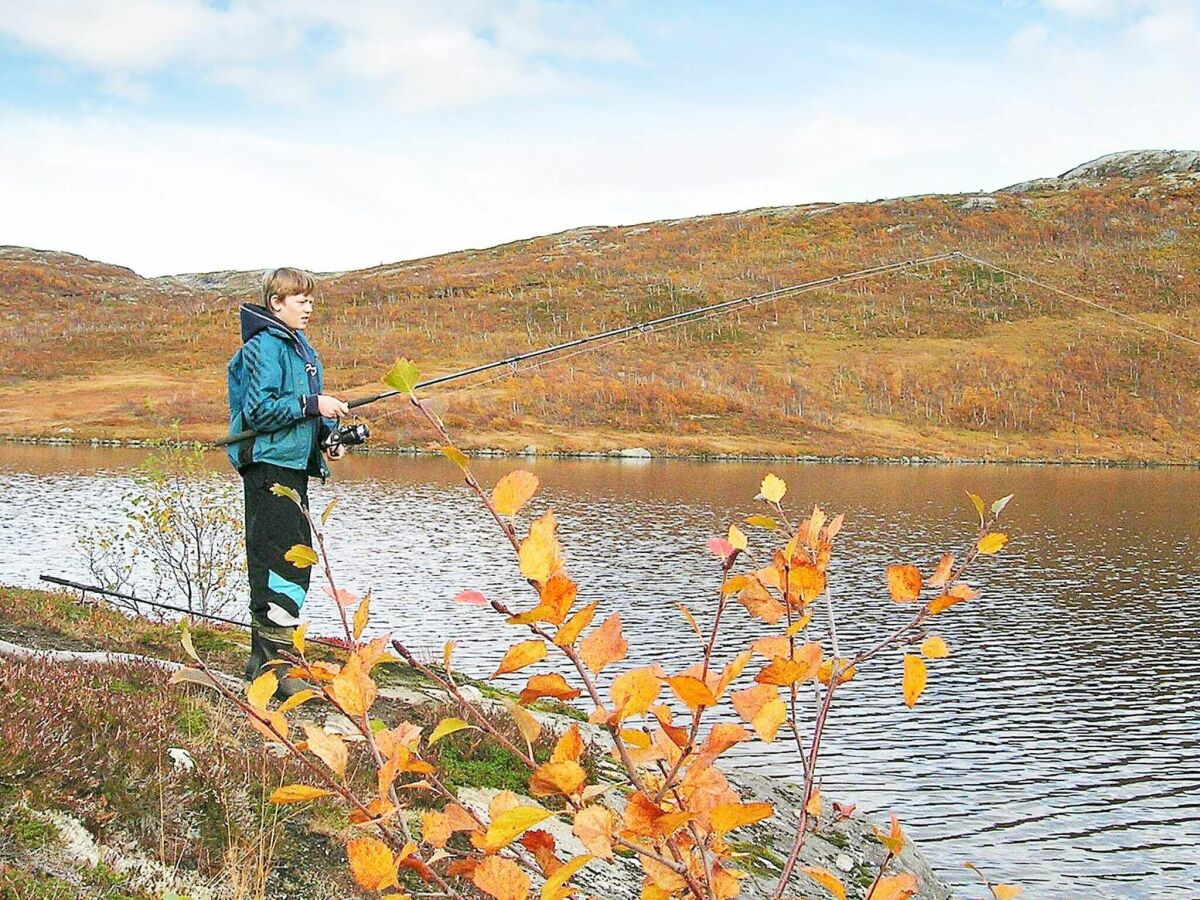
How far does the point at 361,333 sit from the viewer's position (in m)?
112

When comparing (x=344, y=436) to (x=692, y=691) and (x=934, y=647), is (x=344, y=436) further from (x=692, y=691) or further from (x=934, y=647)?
(x=692, y=691)

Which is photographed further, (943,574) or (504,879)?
(943,574)

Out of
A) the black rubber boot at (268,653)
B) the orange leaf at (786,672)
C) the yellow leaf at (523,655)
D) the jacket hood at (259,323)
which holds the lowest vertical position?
the black rubber boot at (268,653)

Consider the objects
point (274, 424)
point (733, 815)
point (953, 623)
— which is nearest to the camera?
point (733, 815)

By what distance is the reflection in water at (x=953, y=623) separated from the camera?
38.9 feet

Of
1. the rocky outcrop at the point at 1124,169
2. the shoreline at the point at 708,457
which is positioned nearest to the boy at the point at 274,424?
the shoreline at the point at 708,457

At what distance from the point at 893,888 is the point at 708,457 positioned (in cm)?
6924

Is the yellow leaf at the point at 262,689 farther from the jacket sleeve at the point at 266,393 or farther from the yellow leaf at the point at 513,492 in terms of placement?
the jacket sleeve at the point at 266,393

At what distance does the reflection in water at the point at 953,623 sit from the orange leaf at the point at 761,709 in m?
9.52

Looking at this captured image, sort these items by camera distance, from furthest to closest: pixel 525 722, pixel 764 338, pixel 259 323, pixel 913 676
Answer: pixel 764 338 → pixel 259 323 → pixel 913 676 → pixel 525 722

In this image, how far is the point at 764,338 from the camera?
11131 centimetres

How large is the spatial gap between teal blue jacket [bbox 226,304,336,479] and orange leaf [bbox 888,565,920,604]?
4932 mm

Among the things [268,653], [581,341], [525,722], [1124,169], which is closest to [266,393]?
[268,653]

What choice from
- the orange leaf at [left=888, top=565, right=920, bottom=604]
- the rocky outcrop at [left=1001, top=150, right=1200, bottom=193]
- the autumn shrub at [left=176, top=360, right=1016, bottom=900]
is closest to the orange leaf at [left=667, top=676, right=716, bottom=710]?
the autumn shrub at [left=176, top=360, right=1016, bottom=900]
